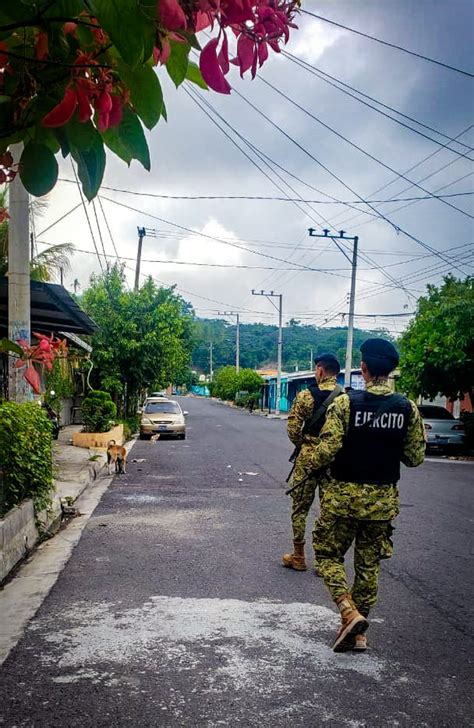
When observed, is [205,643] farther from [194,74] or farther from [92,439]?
[92,439]

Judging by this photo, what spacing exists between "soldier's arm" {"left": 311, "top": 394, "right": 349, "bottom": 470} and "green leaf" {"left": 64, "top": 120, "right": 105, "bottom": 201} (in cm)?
308

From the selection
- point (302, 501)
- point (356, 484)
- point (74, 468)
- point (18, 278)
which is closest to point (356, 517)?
point (356, 484)

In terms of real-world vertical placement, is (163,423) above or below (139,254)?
below

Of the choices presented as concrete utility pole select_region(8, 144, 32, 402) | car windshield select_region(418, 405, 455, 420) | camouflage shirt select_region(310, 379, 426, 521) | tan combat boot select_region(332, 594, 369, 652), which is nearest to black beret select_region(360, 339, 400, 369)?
camouflage shirt select_region(310, 379, 426, 521)

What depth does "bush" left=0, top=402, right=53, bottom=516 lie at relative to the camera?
6516 mm

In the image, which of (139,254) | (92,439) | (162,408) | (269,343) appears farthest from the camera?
(269,343)

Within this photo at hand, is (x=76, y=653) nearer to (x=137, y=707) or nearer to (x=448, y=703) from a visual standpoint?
(x=137, y=707)

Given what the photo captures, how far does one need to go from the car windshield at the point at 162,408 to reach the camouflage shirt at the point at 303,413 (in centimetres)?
1891

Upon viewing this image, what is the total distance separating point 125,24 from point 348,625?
3735mm

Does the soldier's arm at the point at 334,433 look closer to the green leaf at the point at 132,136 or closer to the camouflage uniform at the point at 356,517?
the camouflage uniform at the point at 356,517

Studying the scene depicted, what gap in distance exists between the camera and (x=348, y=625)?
4.12m

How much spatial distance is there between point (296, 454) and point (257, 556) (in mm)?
1126

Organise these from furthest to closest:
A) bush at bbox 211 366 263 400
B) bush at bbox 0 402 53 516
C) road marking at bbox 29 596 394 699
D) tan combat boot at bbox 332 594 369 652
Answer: bush at bbox 211 366 263 400, bush at bbox 0 402 53 516, tan combat boot at bbox 332 594 369 652, road marking at bbox 29 596 394 699

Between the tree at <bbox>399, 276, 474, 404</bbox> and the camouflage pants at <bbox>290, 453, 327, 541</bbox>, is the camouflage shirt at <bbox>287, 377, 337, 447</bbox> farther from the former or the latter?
the tree at <bbox>399, 276, 474, 404</bbox>
